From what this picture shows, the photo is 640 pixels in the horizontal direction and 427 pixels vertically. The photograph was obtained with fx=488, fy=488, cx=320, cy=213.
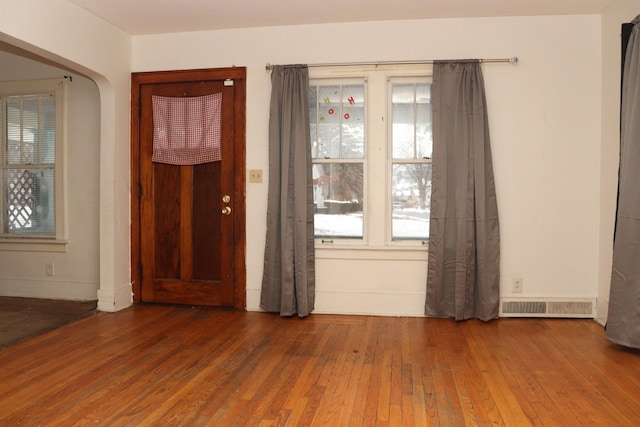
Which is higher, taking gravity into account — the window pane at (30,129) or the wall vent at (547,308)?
the window pane at (30,129)

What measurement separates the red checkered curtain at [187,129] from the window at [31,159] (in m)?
1.07

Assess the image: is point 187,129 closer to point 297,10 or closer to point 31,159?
point 297,10

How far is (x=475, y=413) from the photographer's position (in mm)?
2432

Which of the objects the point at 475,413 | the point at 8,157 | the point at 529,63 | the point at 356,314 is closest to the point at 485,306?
the point at 356,314

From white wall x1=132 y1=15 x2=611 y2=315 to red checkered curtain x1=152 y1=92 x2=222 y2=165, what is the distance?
111cm

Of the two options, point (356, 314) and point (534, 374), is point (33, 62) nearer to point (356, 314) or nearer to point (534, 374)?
point (356, 314)

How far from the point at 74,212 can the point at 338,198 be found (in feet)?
8.65

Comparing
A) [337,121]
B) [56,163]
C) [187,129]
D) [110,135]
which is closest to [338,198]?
[337,121]

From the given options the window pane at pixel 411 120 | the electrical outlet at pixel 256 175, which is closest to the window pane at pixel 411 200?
the window pane at pixel 411 120

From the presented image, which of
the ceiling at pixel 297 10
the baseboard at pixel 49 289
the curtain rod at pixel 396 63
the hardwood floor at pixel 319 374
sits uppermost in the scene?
the ceiling at pixel 297 10

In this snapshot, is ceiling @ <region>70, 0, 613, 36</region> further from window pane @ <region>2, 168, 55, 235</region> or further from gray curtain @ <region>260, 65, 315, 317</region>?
window pane @ <region>2, 168, 55, 235</region>

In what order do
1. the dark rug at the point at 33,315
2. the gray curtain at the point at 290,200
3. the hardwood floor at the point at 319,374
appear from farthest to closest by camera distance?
the gray curtain at the point at 290,200
the dark rug at the point at 33,315
the hardwood floor at the point at 319,374

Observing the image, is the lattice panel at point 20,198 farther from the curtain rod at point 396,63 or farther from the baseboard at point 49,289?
the curtain rod at point 396,63

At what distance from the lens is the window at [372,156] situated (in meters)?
4.29
